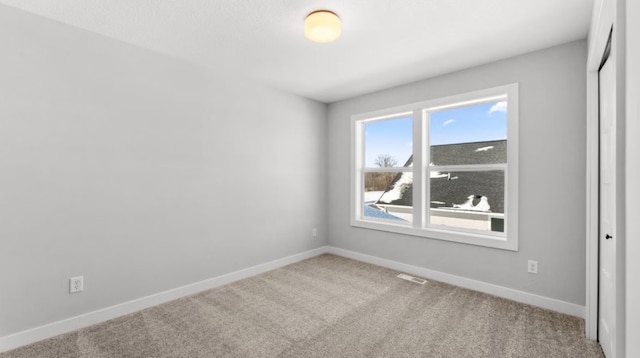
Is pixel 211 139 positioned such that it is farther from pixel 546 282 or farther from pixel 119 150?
pixel 546 282

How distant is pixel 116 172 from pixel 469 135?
3625 millimetres

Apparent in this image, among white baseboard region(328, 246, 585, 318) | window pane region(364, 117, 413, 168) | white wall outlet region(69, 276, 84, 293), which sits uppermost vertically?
window pane region(364, 117, 413, 168)

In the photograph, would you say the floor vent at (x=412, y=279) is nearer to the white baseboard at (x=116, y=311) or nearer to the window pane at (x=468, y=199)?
the window pane at (x=468, y=199)

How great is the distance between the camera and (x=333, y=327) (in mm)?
2342

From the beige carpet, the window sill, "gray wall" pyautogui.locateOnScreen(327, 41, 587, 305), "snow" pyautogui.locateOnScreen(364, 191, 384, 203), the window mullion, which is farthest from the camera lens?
"snow" pyautogui.locateOnScreen(364, 191, 384, 203)

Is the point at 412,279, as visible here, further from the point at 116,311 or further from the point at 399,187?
the point at 116,311

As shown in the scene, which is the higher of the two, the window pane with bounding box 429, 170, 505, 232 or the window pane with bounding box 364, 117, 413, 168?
the window pane with bounding box 364, 117, 413, 168

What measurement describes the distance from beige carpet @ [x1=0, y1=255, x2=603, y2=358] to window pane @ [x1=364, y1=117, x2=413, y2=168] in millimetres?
1685

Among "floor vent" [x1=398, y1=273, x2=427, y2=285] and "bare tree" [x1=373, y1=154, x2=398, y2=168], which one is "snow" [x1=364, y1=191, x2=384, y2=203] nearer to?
"bare tree" [x1=373, y1=154, x2=398, y2=168]

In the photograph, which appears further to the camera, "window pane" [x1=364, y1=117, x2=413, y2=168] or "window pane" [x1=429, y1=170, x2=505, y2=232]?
"window pane" [x1=364, y1=117, x2=413, y2=168]

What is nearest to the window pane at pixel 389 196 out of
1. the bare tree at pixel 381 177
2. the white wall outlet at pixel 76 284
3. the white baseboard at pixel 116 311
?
the bare tree at pixel 381 177

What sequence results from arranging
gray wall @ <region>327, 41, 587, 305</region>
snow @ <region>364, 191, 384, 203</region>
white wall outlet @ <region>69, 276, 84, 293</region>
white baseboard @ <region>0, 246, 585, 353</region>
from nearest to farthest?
1. white baseboard @ <region>0, 246, 585, 353</region>
2. white wall outlet @ <region>69, 276, 84, 293</region>
3. gray wall @ <region>327, 41, 587, 305</region>
4. snow @ <region>364, 191, 384, 203</region>

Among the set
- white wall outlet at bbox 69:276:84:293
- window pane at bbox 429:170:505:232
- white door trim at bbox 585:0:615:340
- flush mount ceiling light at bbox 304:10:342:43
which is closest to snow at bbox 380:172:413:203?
window pane at bbox 429:170:505:232

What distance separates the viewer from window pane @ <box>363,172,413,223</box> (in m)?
3.83
